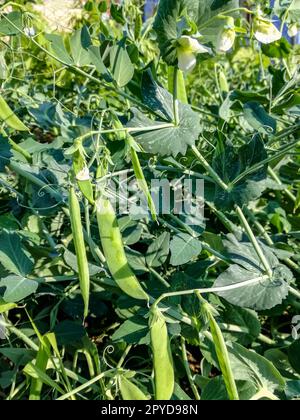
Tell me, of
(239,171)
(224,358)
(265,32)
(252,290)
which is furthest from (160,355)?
(265,32)

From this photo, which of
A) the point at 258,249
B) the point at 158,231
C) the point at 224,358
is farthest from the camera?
the point at 158,231

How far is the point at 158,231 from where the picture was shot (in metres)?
0.89

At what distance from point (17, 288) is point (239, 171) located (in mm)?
370

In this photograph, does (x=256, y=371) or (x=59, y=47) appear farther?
(x=59, y=47)

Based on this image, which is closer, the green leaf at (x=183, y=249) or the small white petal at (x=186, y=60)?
the small white petal at (x=186, y=60)

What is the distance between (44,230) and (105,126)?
0.77 ft

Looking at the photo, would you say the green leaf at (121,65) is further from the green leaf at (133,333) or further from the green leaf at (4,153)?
the green leaf at (133,333)

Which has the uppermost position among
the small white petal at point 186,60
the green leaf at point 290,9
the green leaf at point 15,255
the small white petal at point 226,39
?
the green leaf at point 290,9

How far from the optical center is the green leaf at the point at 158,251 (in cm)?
81

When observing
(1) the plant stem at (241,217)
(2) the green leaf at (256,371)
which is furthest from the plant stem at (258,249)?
(2) the green leaf at (256,371)

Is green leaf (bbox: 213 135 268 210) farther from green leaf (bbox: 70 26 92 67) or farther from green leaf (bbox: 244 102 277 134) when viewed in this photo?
green leaf (bbox: 70 26 92 67)

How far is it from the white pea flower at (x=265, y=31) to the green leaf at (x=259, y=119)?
17cm

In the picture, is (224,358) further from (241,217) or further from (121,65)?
(121,65)
